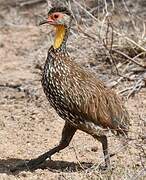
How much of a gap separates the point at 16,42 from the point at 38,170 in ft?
17.3

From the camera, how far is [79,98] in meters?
7.20

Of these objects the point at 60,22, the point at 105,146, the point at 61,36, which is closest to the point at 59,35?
the point at 61,36

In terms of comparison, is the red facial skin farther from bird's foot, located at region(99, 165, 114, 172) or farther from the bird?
bird's foot, located at region(99, 165, 114, 172)

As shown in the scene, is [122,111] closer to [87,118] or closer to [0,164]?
[87,118]

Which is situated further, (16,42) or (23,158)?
(16,42)

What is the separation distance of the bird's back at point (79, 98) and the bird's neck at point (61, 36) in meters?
0.07

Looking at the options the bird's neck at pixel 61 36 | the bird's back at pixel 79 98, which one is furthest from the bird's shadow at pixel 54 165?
the bird's neck at pixel 61 36

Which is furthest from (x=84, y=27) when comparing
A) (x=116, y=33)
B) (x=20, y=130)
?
(x=20, y=130)

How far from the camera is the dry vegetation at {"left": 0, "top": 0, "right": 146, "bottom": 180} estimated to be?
742 cm

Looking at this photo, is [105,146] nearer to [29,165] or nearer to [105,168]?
[105,168]

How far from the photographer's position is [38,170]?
7.56m

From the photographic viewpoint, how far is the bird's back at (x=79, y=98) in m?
7.14

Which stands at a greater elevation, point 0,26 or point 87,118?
point 87,118

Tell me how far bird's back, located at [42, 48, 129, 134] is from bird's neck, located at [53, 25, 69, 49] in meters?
0.07
